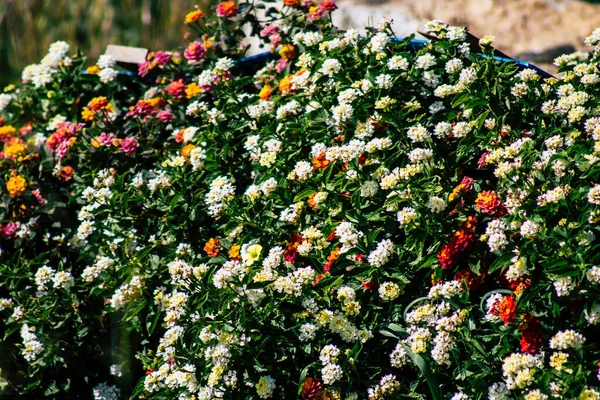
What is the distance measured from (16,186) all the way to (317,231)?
1.24 meters

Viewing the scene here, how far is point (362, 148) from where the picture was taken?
2.21m


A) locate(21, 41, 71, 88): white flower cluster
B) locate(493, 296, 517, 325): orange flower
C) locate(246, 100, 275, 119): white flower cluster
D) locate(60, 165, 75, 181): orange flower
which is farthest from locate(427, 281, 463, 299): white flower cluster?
locate(21, 41, 71, 88): white flower cluster

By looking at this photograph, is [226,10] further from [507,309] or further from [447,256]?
[507,309]

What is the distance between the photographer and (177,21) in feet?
17.3

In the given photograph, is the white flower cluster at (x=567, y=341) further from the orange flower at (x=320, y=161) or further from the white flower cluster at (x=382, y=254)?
the orange flower at (x=320, y=161)

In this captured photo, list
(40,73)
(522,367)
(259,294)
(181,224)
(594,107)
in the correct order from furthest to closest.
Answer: (40,73) → (181,224) → (594,107) → (259,294) → (522,367)

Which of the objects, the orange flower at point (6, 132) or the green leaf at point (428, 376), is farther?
the orange flower at point (6, 132)

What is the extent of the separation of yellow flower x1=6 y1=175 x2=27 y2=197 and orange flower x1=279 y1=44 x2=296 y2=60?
1055mm

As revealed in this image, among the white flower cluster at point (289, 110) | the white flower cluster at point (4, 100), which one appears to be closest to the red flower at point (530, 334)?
the white flower cluster at point (289, 110)

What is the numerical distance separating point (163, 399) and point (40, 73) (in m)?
1.65

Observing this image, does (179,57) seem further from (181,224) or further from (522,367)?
(522,367)

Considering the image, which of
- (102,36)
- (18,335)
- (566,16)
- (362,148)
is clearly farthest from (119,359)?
(566,16)

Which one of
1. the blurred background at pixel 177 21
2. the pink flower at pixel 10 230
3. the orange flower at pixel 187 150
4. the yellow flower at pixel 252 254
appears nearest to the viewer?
the yellow flower at pixel 252 254

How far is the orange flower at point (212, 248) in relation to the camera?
226 centimetres
